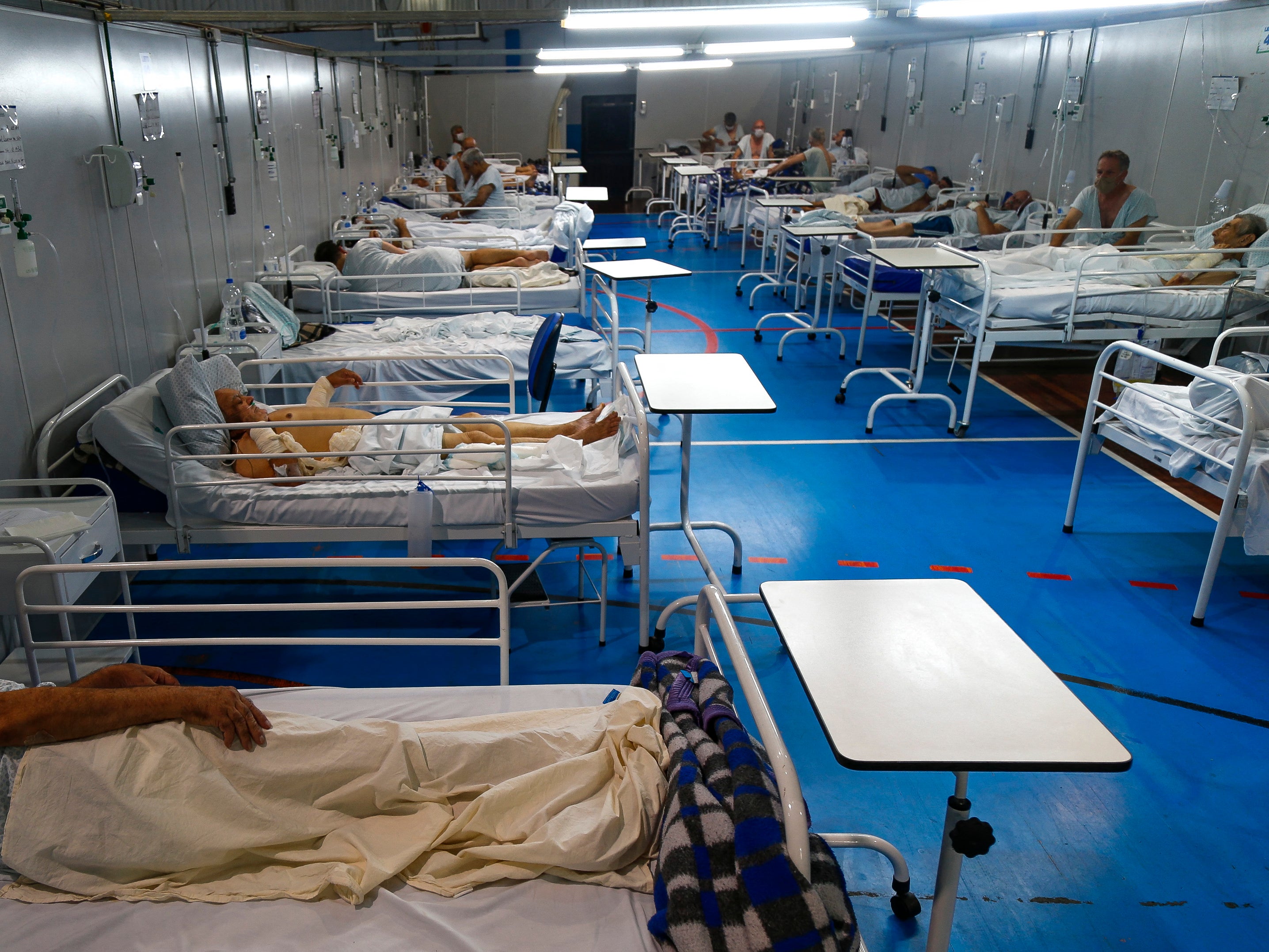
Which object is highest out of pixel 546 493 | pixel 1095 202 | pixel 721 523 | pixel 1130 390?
pixel 1095 202

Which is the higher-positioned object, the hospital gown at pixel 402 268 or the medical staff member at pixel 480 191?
the medical staff member at pixel 480 191

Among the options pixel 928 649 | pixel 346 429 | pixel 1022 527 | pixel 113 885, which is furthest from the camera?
pixel 1022 527

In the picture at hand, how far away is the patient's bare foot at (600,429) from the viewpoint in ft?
14.1

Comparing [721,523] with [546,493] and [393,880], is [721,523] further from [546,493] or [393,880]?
[393,880]

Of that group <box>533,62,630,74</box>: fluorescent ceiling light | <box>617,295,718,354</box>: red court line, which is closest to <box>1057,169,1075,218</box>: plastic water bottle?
<box>617,295,718,354</box>: red court line

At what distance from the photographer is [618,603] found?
4.39 meters

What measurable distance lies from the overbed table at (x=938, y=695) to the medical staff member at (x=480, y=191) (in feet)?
31.9

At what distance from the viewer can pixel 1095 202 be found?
8102 mm

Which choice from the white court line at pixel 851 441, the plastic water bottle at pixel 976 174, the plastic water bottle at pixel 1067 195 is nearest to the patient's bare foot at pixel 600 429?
the white court line at pixel 851 441

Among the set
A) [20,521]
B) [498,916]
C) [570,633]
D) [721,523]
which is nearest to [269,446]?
[20,521]

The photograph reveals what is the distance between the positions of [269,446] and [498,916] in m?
2.72

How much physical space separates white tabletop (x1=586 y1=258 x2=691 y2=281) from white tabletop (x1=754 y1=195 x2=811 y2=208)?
3.62 metres

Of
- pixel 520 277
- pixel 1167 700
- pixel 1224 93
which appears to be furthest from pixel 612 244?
pixel 1167 700

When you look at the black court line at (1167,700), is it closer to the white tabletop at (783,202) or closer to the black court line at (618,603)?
the black court line at (618,603)
